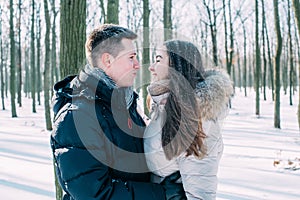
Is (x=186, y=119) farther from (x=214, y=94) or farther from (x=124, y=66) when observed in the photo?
(x=124, y=66)

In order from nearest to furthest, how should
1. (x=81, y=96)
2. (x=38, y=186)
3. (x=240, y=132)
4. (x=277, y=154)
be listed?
(x=81, y=96), (x=38, y=186), (x=277, y=154), (x=240, y=132)

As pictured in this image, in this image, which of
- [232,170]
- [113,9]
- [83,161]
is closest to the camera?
[83,161]

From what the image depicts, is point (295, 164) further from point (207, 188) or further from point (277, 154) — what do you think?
point (207, 188)

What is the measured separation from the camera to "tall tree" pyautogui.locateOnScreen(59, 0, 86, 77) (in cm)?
298

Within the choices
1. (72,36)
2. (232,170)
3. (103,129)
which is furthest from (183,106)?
(232,170)

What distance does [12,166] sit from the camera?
6430 mm

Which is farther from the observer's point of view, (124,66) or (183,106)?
(183,106)

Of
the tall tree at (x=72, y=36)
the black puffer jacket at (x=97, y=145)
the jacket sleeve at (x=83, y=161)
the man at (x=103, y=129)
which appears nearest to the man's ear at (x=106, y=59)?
the man at (x=103, y=129)

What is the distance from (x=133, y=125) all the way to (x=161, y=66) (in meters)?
0.38

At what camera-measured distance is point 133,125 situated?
1728 millimetres

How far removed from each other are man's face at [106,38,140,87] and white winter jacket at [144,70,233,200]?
247 millimetres

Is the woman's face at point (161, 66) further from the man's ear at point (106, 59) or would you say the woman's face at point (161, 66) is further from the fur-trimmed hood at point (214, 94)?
the man's ear at point (106, 59)

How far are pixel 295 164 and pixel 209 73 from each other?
5.36 m

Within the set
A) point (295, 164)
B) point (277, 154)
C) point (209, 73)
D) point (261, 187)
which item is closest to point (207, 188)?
point (209, 73)
